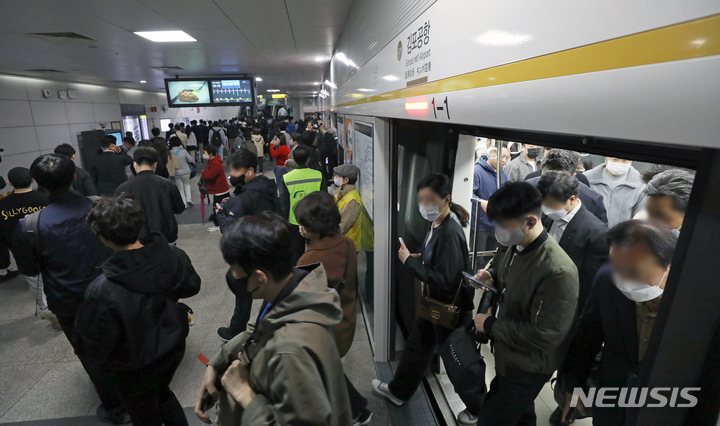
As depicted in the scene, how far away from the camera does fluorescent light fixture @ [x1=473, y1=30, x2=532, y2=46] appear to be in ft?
2.82

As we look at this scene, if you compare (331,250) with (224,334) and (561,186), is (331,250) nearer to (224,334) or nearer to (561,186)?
(561,186)

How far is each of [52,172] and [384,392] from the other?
268 cm

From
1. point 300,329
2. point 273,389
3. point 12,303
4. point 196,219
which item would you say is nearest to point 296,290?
point 300,329

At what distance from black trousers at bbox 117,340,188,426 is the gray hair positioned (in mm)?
2390

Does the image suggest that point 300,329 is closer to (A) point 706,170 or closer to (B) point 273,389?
(B) point 273,389

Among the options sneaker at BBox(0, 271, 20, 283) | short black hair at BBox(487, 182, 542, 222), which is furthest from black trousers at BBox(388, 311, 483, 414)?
sneaker at BBox(0, 271, 20, 283)

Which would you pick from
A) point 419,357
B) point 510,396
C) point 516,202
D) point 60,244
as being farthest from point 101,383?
point 516,202

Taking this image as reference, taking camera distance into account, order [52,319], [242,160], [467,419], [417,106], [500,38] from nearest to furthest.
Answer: [500,38] < [417,106] < [467,419] < [242,160] < [52,319]

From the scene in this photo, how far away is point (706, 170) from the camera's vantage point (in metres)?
0.78

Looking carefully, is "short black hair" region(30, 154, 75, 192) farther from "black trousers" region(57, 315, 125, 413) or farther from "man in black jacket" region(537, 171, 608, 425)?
"man in black jacket" region(537, 171, 608, 425)

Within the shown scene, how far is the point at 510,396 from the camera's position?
1.81 m

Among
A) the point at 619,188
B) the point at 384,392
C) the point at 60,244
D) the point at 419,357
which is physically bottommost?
the point at 384,392

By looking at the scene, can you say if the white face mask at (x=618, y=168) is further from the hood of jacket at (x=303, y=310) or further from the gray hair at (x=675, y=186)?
the hood of jacket at (x=303, y=310)

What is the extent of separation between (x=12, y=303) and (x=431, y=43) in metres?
5.38
